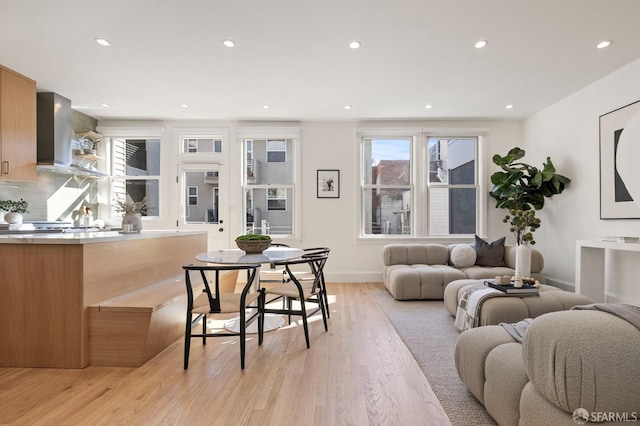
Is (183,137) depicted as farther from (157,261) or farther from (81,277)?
(81,277)

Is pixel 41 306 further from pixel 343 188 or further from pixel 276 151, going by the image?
pixel 343 188

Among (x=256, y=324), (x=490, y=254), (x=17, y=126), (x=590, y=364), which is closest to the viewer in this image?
(x=590, y=364)

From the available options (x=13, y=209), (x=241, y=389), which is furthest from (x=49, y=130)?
(x=241, y=389)

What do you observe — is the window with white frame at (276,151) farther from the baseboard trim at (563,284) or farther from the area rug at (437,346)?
the baseboard trim at (563,284)

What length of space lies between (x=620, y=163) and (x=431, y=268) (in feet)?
7.82

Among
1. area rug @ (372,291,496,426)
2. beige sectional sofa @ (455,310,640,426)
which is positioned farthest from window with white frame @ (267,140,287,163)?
beige sectional sofa @ (455,310,640,426)

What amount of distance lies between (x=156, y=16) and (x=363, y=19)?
5.54ft

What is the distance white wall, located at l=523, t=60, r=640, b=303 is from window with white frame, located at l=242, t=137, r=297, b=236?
13.1 feet

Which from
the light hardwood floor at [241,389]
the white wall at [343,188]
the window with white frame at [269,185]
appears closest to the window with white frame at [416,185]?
the white wall at [343,188]

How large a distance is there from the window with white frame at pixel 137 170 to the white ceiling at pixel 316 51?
34.6 inches

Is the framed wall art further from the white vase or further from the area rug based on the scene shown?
the area rug

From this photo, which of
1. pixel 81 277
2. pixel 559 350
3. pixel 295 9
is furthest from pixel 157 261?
pixel 559 350

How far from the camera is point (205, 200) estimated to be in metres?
5.70

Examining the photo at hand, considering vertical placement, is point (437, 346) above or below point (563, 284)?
below
